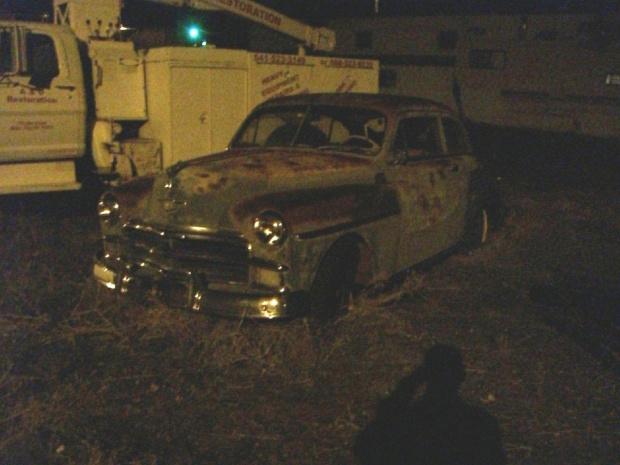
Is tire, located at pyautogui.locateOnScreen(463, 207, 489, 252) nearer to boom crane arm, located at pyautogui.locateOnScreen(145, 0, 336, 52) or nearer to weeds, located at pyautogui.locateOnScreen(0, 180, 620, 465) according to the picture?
weeds, located at pyautogui.locateOnScreen(0, 180, 620, 465)

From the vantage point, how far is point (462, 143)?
290 inches

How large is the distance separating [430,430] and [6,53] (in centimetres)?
664

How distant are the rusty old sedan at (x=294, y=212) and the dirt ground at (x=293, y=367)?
0.36 meters

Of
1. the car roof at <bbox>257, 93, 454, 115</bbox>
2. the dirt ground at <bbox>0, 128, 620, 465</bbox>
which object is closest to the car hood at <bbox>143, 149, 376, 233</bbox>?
the car roof at <bbox>257, 93, 454, 115</bbox>

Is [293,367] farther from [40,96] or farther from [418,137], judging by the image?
[40,96]

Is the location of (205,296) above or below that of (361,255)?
below

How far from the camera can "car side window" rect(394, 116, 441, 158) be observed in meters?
6.35

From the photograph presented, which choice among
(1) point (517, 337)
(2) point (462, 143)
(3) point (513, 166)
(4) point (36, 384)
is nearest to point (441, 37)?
(3) point (513, 166)

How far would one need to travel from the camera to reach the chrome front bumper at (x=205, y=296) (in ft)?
15.8

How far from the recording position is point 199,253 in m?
5.01

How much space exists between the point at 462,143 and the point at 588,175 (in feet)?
26.2

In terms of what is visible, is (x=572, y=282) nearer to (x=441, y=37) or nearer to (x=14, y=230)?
(x=14, y=230)

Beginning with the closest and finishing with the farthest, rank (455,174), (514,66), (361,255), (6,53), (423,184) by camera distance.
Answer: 1. (361,255)
2. (423,184)
3. (455,174)
4. (6,53)
5. (514,66)

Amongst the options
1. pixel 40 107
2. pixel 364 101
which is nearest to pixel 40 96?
pixel 40 107
